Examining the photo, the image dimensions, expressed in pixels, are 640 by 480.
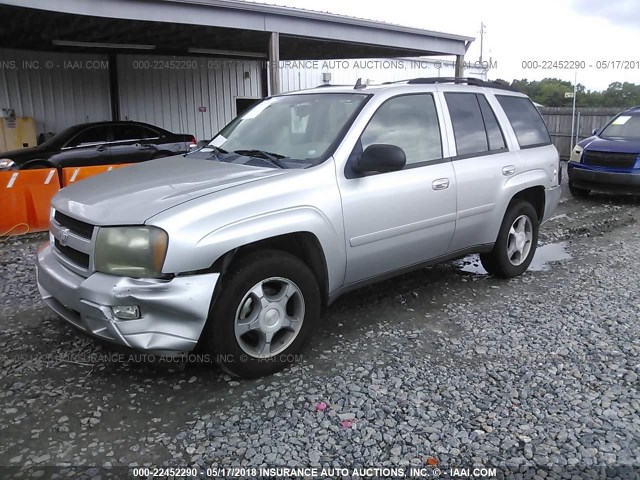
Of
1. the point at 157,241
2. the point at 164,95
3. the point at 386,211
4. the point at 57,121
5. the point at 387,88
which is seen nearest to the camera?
the point at 157,241

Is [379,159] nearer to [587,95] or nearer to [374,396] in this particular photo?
[374,396]

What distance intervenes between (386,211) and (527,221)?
7.47 feet

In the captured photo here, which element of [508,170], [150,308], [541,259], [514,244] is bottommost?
[541,259]

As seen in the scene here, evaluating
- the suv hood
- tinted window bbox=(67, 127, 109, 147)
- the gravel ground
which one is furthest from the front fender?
tinted window bbox=(67, 127, 109, 147)

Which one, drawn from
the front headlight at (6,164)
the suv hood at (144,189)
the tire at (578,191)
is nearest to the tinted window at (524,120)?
the suv hood at (144,189)

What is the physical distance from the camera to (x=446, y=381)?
11.4 ft

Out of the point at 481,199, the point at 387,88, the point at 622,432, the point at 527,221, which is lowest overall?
the point at 622,432

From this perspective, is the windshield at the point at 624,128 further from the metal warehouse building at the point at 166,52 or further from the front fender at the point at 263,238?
the front fender at the point at 263,238

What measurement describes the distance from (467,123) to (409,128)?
0.79 meters

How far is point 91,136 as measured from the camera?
35.7ft

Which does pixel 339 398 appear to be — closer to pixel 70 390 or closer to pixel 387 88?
pixel 70 390

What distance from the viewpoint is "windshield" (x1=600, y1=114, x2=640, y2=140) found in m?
11.1

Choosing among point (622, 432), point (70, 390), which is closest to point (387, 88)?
point (622, 432)

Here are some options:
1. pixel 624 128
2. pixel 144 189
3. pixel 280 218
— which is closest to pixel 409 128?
pixel 280 218
